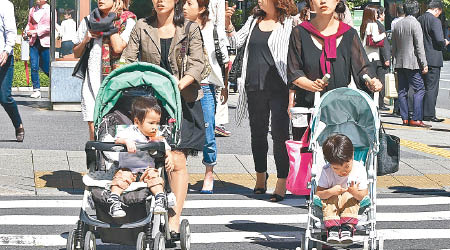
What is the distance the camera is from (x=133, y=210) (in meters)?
6.66

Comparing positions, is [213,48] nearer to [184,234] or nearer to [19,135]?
[184,234]

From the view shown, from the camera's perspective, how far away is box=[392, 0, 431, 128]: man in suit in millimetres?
16453

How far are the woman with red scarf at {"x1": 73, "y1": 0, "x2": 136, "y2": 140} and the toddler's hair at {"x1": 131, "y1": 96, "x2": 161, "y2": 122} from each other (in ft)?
8.06

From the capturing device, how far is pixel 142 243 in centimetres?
652

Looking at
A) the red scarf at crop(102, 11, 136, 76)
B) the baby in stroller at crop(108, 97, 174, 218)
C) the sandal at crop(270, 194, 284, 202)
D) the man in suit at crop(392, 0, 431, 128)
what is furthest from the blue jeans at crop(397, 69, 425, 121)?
the baby in stroller at crop(108, 97, 174, 218)

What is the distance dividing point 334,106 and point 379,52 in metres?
11.1

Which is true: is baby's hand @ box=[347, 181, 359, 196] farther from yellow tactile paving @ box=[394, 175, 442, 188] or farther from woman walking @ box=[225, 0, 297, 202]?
yellow tactile paving @ box=[394, 175, 442, 188]

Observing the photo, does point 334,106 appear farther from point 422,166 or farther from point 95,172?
point 422,166

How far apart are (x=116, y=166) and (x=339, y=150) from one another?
1559mm

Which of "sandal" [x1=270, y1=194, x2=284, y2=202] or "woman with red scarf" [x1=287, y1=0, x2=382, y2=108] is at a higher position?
"woman with red scarf" [x1=287, y1=0, x2=382, y2=108]

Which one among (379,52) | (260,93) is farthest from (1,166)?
(379,52)

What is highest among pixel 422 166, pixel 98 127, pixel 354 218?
pixel 98 127

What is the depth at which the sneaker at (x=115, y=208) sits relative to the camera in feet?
21.4

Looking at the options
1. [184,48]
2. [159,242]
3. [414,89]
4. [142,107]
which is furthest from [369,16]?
[159,242]
